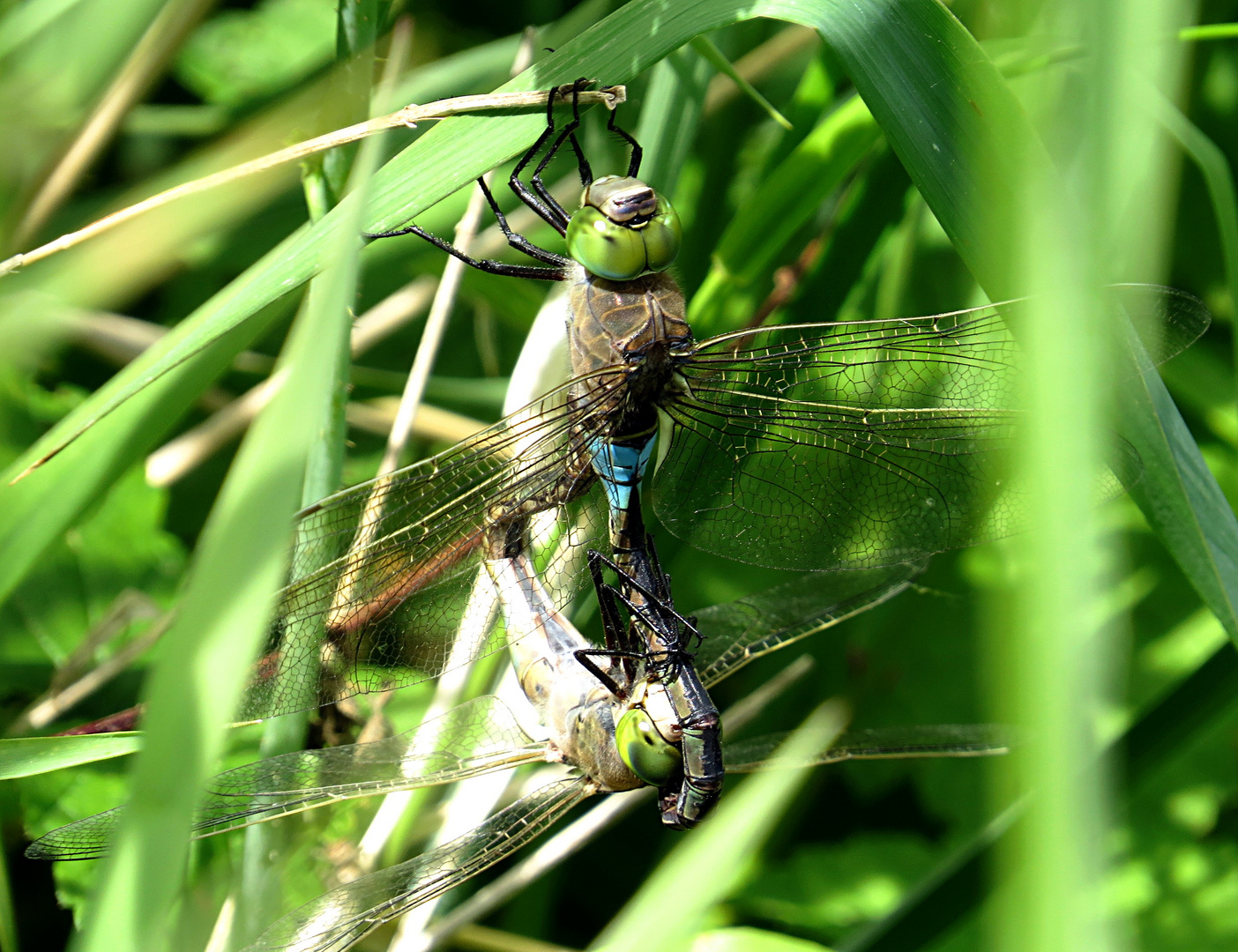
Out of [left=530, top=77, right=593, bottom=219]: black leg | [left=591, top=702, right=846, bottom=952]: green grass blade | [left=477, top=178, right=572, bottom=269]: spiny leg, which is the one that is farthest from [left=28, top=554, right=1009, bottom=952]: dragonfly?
[left=530, top=77, right=593, bottom=219]: black leg

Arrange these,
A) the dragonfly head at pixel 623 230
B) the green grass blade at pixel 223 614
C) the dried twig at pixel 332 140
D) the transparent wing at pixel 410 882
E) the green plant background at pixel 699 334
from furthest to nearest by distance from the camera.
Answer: the dragonfly head at pixel 623 230
the transparent wing at pixel 410 882
the dried twig at pixel 332 140
the green plant background at pixel 699 334
the green grass blade at pixel 223 614

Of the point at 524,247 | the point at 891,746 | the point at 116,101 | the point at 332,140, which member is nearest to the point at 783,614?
the point at 891,746

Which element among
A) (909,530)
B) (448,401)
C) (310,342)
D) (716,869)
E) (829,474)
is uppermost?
(448,401)

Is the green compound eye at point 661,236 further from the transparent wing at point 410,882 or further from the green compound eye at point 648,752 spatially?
the transparent wing at point 410,882

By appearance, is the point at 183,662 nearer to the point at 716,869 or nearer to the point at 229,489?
the point at 229,489

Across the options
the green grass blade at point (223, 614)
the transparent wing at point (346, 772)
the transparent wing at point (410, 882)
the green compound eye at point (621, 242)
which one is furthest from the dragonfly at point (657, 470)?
the green grass blade at point (223, 614)

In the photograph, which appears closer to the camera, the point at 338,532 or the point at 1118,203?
Result: the point at 1118,203

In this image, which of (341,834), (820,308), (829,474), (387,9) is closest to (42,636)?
(341,834)

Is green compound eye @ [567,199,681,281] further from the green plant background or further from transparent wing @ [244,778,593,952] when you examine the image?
transparent wing @ [244,778,593,952]
